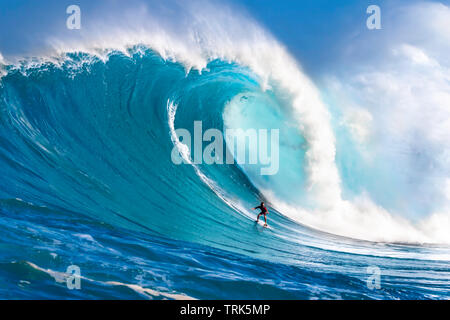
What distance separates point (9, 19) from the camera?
36.1 ft

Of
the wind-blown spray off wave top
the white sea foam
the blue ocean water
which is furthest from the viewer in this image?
the white sea foam

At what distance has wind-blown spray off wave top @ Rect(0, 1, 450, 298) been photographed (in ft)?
16.5

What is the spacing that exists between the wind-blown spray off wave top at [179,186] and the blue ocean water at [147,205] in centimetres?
3

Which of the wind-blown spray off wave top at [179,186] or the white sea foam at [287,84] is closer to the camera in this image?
the wind-blown spray off wave top at [179,186]

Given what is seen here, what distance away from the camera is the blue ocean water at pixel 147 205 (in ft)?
15.3

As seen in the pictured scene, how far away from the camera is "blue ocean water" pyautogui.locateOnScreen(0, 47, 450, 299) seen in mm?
4656

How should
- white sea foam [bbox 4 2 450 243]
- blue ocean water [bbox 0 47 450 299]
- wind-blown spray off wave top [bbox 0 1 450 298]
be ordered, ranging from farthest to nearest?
white sea foam [bbox 4 2 450 243] < wind-blown spray off wave top [bbox 0 1 450 298] < blue ocean water [bbox 0 47 450 299]

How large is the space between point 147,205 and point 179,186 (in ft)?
4.73

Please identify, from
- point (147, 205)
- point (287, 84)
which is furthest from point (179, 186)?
point (287, 84)

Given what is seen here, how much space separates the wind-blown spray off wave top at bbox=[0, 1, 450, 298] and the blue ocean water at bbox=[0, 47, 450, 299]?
34 mm

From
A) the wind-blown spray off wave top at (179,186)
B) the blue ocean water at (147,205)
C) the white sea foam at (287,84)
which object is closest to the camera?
the blue ocean water at (147,205)

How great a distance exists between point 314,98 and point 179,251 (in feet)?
28.0

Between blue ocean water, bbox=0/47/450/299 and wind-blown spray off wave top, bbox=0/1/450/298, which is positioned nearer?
blue ocean water, bbox=0/47/450/299
